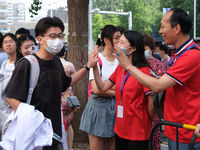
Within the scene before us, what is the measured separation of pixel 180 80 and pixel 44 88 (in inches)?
50.0

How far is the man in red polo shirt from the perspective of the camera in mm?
2996

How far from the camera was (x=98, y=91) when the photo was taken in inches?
178

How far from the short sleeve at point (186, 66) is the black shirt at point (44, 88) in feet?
3.81

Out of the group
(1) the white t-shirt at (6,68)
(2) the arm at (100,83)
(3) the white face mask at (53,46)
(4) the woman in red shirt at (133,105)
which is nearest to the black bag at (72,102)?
(2) the arm at (100,83)

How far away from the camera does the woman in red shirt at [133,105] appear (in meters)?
3.77

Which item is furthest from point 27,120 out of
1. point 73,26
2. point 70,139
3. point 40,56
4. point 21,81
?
point 73,26

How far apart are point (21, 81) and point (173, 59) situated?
1.44m

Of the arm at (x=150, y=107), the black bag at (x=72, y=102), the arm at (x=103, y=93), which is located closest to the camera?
the arm at (x=150, y=107)

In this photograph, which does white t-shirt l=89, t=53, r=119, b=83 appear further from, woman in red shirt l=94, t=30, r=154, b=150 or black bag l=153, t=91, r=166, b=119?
black bag l=153, t=91, r=166, b=119

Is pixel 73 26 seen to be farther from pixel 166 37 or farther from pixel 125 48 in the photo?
pixel 166 37

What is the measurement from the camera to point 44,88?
10.6 ft

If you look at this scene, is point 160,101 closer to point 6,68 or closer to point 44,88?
point 44,88

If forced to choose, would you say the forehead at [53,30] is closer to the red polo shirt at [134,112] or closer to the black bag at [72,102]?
the red polo shirt at [134,112]

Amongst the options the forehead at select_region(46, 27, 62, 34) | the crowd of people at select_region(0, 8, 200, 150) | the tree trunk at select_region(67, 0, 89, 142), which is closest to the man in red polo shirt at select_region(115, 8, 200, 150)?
the crowd of people at select_region(0, 8, 200, 150)
